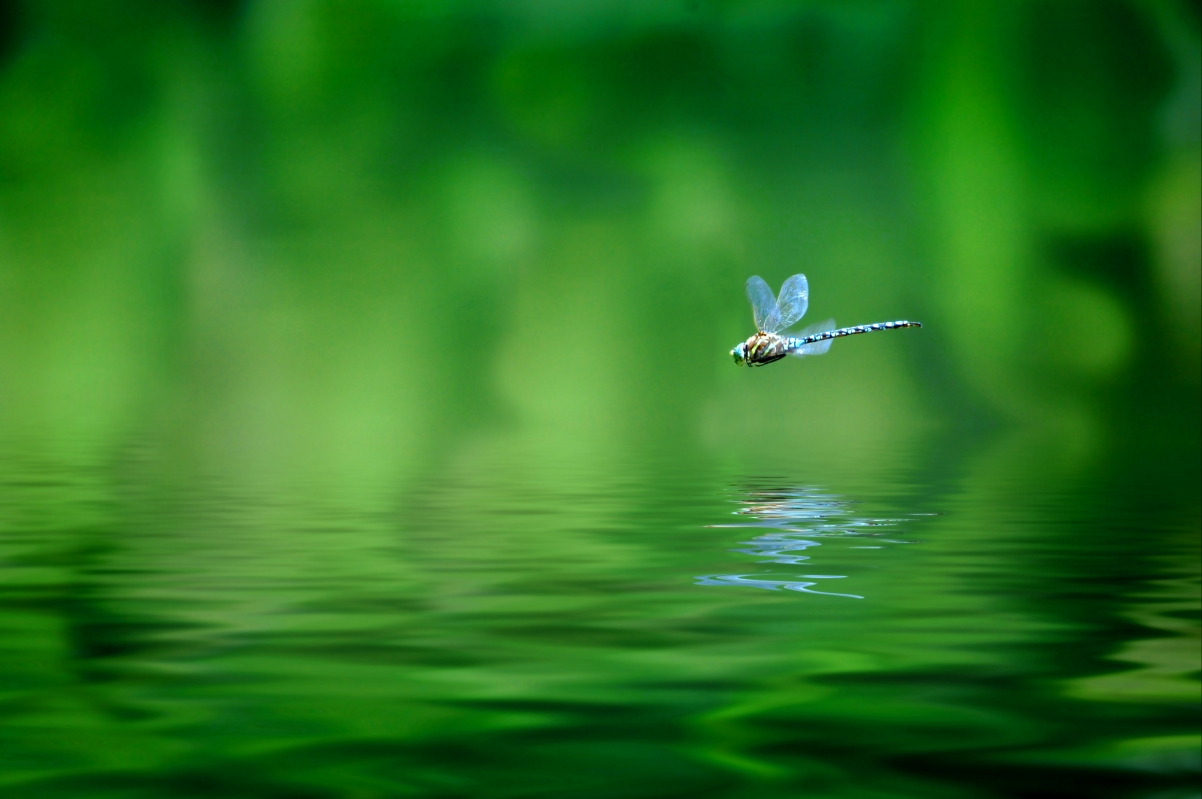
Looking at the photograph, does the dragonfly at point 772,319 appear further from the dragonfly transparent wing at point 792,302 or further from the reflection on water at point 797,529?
the reflection on water at point 797,529

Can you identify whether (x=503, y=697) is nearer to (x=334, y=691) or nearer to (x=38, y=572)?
(x=334, y=691)

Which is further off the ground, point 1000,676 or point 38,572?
point 38,572

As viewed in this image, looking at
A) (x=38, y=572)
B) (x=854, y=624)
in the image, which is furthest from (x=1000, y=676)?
(x=38, y=572)

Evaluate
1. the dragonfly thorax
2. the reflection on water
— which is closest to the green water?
the reflection on water

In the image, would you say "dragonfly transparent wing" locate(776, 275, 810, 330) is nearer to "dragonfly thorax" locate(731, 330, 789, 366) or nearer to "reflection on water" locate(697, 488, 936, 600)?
"dragonfly thorax" locate(731, 330, 789, 366)

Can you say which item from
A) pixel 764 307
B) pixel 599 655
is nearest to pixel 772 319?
pixel 764 307
